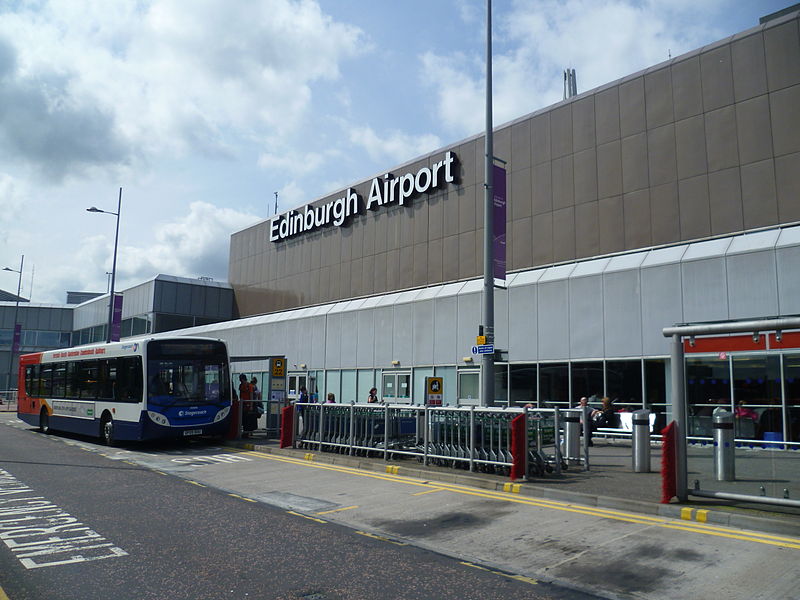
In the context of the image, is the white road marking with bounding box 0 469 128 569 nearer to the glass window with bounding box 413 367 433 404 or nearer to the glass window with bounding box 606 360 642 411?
the glass window with bounding box 606 360 642 411

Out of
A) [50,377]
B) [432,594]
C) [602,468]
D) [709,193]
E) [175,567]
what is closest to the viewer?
[432,594]

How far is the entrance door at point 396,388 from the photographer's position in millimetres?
25031

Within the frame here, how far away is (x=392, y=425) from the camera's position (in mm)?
13867

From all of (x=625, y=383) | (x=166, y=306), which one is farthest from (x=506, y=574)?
(x=166, y=306)

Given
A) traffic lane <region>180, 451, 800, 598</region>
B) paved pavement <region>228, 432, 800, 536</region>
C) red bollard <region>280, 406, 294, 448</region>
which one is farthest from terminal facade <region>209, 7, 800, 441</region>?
red bollard <region>280, 406, 294, 448</region>

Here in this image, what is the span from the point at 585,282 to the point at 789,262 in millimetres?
5564

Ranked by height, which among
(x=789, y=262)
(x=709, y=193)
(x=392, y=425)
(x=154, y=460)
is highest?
(x=709, y=193)

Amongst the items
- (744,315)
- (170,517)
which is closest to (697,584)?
(170,517)

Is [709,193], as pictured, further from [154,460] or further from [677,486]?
[154,460]

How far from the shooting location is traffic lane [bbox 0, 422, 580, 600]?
18.0 feet

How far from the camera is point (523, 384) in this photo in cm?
2120

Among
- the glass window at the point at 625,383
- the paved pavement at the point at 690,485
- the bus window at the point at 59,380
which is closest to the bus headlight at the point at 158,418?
the bus window at the point at 59,380

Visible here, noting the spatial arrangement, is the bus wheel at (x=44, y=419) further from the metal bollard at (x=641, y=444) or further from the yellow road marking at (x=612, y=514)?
the metal bollard at (x=641, y=444)

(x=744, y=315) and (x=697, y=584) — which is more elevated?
(x=744, y=315)
